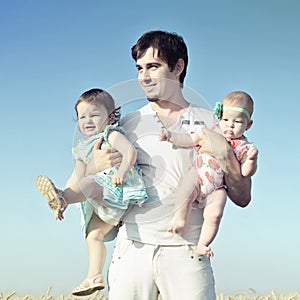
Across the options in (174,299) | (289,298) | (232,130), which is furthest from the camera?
(289,298)

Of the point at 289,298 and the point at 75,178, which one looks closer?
the point at 75,178

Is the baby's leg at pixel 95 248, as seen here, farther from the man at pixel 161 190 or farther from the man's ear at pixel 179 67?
the man's ear at pixel 179 67

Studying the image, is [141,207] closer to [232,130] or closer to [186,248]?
[186,248]

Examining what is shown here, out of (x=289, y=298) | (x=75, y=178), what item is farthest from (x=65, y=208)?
(x=289, y=298)

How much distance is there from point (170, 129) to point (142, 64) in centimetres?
42

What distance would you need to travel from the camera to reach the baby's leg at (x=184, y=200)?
11.6ft

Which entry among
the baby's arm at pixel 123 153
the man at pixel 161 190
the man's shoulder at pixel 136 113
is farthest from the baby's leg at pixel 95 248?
the man's shoulder at pixel 136 113

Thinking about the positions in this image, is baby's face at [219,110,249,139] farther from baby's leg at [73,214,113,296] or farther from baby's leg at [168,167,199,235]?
baby's leg at [73,214,113,296]

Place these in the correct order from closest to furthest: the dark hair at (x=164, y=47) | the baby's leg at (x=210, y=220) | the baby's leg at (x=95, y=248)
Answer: the baby's leg at (x=210, y=220) → the dark hair at (x=164, y=47) → the baby's leg at (x=95, y=248)

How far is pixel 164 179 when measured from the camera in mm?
3615

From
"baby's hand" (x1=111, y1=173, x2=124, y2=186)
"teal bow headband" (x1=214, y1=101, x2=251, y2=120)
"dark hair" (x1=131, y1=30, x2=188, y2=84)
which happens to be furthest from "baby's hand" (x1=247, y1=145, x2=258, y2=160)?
"baby's hand" (x1=111, y1=173, x2=124, y2=186)

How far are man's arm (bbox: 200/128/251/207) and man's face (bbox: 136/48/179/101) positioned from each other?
1.03 ft

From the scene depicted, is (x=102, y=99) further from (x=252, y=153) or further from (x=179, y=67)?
(x=252, y=153)

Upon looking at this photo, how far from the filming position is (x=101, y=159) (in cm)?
372
